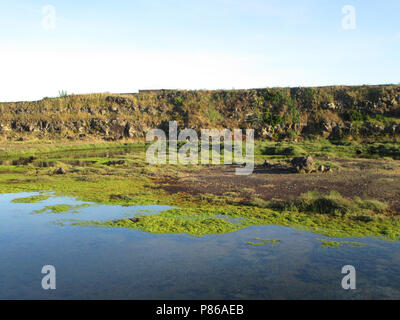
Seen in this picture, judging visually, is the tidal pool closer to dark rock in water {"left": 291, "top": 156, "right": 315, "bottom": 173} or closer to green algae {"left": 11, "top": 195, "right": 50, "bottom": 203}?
green algae {"left": 11, "top": 195, "right": 50, "bottom": 203}

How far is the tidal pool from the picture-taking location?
7.27 meters

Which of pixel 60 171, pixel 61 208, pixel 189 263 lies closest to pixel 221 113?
pixel 60 171

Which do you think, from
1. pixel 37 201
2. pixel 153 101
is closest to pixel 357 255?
pixel 37 201

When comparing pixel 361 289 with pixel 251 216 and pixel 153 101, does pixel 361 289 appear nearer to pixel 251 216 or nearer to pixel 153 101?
pixel 251 216

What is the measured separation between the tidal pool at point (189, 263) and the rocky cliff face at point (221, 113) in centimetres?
3883

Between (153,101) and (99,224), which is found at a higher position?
(153,101)

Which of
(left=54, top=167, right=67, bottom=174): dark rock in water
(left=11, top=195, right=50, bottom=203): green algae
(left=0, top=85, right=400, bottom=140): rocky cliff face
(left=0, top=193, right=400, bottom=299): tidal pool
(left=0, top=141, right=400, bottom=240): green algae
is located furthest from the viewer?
(left=0, top=85, right=400, bottom=140): rocky cliff face

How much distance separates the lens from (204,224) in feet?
38.6

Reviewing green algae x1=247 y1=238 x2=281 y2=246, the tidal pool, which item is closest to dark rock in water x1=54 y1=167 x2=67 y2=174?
the tidal pool

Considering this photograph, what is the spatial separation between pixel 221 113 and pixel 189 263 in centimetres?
4850

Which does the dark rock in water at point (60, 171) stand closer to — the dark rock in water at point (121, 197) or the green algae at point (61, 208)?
the dark rock in water at point (121, 197)

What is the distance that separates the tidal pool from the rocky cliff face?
127ft
